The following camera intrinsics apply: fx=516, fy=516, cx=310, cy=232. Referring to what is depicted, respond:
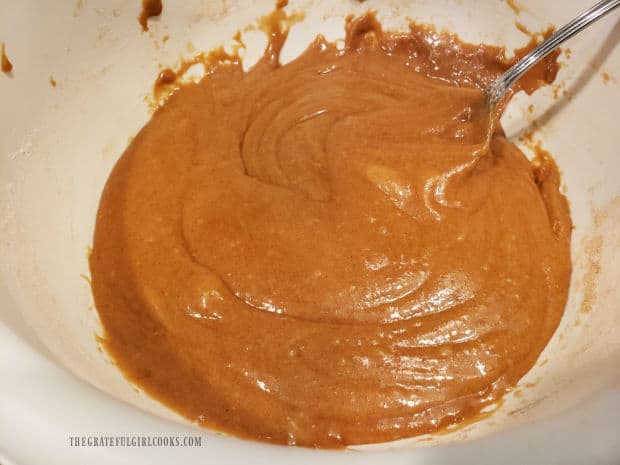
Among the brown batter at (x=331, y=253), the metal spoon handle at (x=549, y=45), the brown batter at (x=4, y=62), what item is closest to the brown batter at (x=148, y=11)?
the brown batter at (x=331, y=253)

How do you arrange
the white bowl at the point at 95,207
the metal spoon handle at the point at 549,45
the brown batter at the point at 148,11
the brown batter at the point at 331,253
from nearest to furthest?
the white bowl at the point at 95,207 → the brown batter at the point at 331,253 → the metal spoon handle at the point at 549,45 → the brown batter at the point at 148,11

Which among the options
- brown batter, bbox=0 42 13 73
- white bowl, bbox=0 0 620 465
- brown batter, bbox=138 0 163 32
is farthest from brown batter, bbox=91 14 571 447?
brown batter, bbox=0 42 13 73

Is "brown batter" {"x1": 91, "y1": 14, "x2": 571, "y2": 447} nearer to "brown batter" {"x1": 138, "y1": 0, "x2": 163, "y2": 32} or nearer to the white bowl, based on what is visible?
the white bowl

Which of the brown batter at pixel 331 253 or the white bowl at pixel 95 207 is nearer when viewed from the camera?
the white bowl at pixel 95 207

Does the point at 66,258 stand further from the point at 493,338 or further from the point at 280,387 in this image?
the point at 493,338

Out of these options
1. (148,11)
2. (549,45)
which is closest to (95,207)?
(148,11)

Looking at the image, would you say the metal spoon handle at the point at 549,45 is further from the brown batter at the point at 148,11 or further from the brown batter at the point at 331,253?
the brown batter at the point at 148,11
